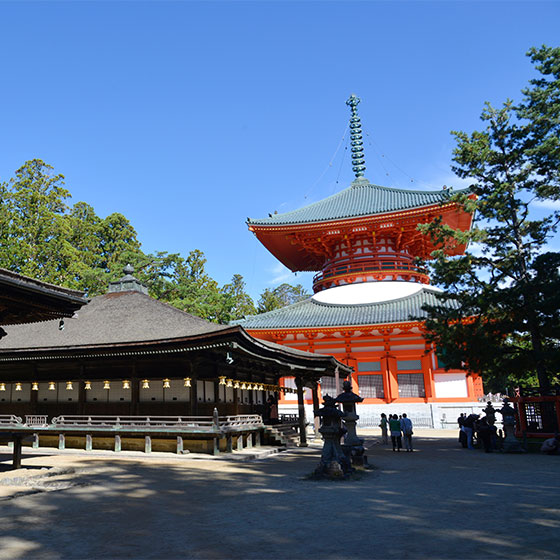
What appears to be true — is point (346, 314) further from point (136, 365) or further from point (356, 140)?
point (356, 140)

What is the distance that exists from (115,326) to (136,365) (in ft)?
8.96

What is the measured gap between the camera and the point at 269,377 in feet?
86.6

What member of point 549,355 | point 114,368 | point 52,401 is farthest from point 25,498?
point 549,355

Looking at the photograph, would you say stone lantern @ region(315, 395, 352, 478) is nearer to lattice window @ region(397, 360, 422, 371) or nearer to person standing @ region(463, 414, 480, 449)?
person standing @ region(463, 414, 480, 449)

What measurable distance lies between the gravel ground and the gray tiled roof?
6049 mm

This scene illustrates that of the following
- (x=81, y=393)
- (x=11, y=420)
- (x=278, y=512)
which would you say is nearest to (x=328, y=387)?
(x=81, y=393)

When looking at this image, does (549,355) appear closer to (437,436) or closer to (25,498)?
(437,436)

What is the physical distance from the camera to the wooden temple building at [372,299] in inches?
1222

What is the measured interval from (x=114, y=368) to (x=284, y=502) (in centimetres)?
1354

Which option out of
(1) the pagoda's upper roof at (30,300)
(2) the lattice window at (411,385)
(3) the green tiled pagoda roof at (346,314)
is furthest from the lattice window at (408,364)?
(1) the pagoda's upper roof at (30,300)

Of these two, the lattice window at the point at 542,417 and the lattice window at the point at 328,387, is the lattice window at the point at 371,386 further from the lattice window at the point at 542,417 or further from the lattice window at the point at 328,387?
the lattice window at the point at 542,417

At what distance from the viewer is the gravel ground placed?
6.24 metres

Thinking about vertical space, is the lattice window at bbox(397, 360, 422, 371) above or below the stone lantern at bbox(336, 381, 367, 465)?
above

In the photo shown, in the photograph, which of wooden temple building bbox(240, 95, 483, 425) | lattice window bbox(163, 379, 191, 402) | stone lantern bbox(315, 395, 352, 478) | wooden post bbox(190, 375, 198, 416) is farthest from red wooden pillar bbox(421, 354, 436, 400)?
stone lantern bbox(315, 395, 352, 478)
